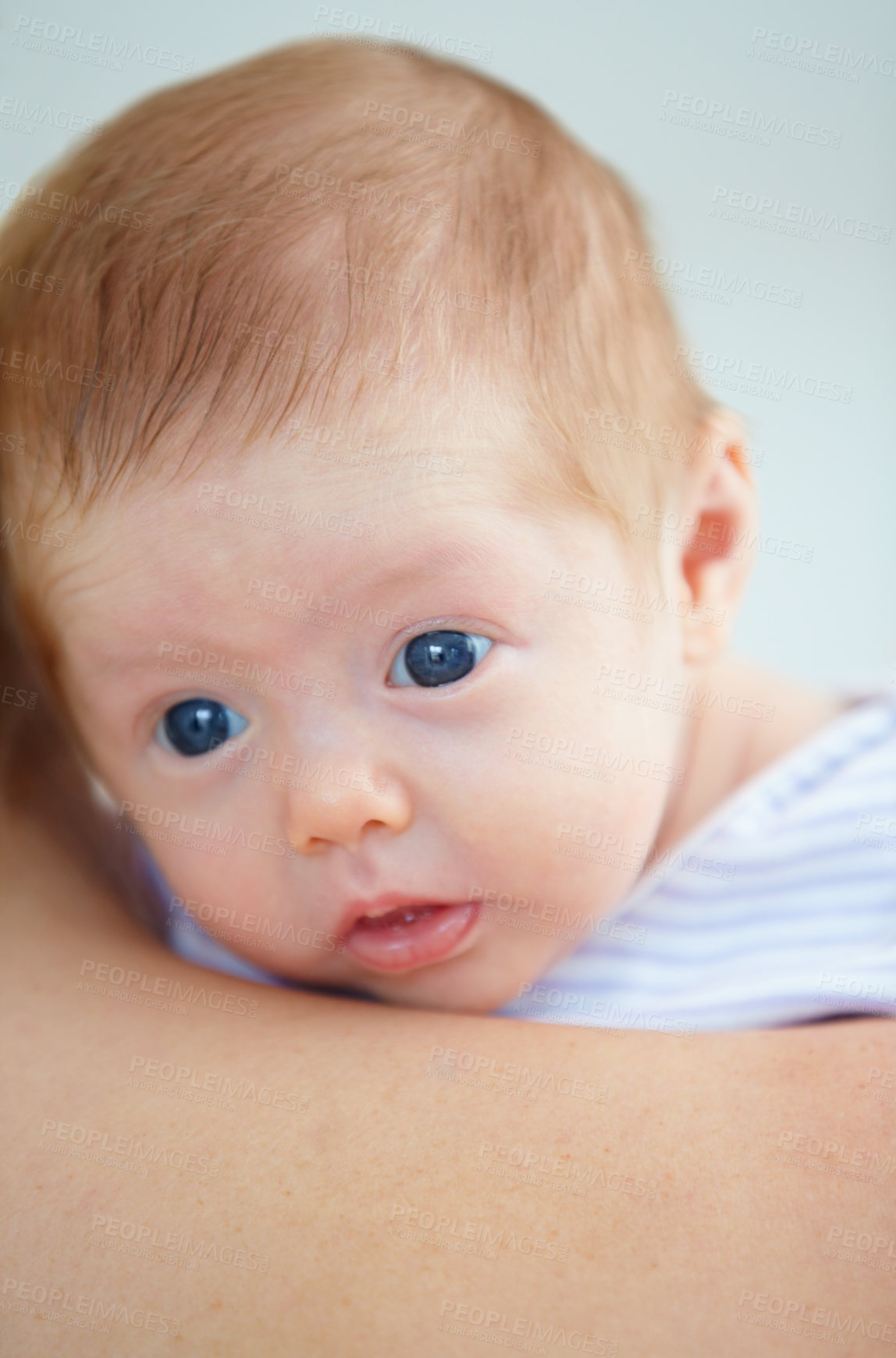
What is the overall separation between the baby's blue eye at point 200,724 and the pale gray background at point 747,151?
675mm

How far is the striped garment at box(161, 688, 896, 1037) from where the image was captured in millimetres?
1021

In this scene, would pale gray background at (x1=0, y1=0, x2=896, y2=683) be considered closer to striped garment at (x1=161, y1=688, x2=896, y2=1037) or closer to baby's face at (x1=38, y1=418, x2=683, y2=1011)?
striped garment at (x1=161, y1=688, x2=896, y2=1037)

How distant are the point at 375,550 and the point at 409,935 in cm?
35

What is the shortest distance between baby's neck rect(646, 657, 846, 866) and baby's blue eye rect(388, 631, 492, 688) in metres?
0.34

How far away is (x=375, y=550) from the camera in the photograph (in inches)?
35.4

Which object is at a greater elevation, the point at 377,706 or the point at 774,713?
the point at 377,706

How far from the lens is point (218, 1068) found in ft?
2.57

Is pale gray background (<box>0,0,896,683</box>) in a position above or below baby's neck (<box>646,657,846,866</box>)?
above

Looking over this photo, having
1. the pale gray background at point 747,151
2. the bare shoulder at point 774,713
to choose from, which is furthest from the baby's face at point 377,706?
the pale gray background at point 747,151

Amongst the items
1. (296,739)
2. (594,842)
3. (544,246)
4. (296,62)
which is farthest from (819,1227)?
(296,62)

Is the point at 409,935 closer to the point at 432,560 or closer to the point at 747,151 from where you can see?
the point at 432,560

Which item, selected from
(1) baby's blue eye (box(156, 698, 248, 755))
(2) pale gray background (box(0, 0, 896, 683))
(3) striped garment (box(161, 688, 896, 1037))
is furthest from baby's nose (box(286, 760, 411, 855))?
(2) pale gray background (box(0, 0, 896, 683))

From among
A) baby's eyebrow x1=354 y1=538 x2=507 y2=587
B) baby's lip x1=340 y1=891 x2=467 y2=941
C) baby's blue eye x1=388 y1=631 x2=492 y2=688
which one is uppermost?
baby's eyebrow x1=354 y1=538 x2=507 y2=587

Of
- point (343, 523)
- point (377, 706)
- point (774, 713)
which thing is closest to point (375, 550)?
point (343, 523)
